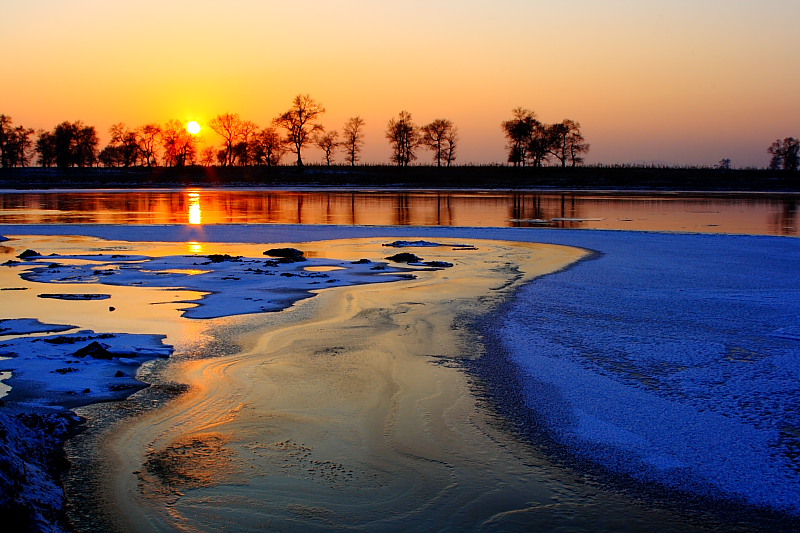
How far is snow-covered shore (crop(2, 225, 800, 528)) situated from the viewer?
467 cm

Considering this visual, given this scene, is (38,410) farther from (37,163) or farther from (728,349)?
(37,163)

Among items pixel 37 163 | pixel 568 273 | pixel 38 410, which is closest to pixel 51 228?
pixel 568 273

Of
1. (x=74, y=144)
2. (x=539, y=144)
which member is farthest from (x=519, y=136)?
(x=74, y=144)

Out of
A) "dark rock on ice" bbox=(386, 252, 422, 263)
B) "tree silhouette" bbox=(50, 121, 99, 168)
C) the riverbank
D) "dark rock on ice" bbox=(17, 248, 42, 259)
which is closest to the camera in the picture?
"dark rock on ice" bbox=(386, 252, 422, 263)

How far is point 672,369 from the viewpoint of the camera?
6.78m

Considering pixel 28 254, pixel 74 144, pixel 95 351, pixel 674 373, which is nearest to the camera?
pixel 674 373

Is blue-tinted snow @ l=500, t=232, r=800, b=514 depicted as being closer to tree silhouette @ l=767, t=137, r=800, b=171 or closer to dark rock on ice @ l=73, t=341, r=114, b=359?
dark rock on ice @ l=73, t=341, r=114, b=359

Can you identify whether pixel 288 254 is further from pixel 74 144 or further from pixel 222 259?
pixel 74 144

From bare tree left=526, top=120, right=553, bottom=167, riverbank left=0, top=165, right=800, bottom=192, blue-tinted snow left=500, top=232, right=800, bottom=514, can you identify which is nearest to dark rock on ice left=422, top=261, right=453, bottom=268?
blue-tinted snow left=500, top=232, right=800, bottom=514

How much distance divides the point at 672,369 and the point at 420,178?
83038 millimetres

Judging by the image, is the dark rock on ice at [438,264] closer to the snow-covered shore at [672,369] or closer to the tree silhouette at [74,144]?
the snow-covered shore at [672,369]

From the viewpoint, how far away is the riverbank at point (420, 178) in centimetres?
7744

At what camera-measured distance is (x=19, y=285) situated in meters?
11.6

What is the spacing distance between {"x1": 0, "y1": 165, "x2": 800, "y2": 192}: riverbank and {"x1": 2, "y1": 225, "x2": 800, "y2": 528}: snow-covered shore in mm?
63606
